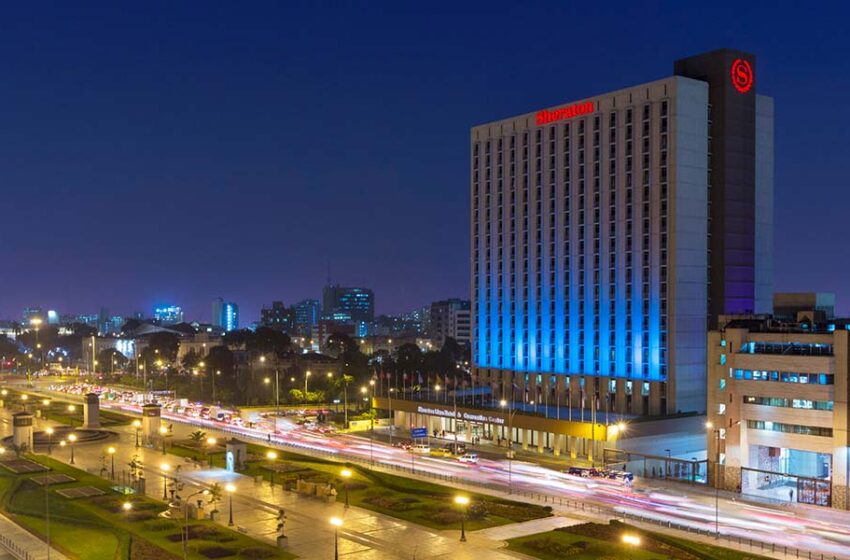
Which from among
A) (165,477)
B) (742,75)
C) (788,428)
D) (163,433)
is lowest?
(163,433)

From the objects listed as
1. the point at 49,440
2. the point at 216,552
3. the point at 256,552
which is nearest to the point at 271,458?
the point at 49,440

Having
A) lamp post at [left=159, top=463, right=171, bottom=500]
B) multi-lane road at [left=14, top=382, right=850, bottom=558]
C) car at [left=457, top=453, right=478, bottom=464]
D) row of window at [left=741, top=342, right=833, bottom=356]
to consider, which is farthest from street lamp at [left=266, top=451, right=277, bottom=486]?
row of window at [left=741, top=342, right=833, bottom=356]

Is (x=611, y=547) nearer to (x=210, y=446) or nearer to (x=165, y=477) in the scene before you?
(x=165, y=477)

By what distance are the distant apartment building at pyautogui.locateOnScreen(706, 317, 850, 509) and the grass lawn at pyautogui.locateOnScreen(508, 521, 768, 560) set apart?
27.2 metres

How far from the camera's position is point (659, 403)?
124500 mm

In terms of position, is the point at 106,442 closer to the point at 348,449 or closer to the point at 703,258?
the point at 348,449

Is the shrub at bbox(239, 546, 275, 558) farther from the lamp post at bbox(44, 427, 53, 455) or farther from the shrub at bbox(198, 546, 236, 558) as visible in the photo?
the lamp post at bbox(44, 427, 53, 455)

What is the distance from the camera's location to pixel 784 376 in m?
94.2

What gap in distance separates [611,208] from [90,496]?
3433 inches

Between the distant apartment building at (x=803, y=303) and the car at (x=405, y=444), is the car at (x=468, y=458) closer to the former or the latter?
the car at (x=405, y=444)

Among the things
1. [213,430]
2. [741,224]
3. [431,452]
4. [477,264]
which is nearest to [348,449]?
[431,452]

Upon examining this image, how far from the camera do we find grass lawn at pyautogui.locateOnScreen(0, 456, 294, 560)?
6700cm

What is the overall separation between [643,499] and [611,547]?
21.8 metres

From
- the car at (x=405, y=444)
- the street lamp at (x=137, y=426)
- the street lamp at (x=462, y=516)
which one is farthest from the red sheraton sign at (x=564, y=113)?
the street lamp at (x=137, y=426)
